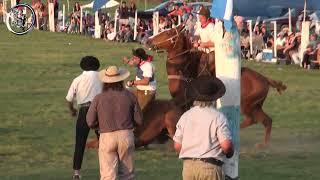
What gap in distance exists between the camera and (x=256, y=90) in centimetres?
1578

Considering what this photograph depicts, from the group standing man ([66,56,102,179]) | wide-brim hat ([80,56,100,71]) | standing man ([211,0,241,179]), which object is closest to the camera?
standing man ([211,0,241,179])

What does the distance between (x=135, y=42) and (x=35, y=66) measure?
14029 millimetres

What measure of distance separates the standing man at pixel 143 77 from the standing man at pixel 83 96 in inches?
90.4

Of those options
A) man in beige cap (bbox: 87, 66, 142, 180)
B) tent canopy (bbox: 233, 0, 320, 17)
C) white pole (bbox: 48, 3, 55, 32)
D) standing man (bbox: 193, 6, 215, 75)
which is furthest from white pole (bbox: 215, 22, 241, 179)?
white pole (bbox: 48, 3, 55, 32)

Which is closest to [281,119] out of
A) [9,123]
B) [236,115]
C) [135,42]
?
[9,123]

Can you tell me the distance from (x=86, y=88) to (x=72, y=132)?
461 centimetres

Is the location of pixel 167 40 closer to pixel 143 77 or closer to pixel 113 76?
pixel 143 77

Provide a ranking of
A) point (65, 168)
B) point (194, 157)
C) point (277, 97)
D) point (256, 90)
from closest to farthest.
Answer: point (194, 157) → point (65, 168) → point (256, 90) → point (277, 97)

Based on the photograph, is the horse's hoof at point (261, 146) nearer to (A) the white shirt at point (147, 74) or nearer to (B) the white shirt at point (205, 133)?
(A) the white shirt at point (147, 74)

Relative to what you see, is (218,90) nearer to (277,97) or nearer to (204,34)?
(204,34)

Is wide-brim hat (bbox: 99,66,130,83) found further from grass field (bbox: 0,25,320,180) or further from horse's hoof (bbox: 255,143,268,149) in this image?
horse's hoof (bbox: 255,143,268,149)

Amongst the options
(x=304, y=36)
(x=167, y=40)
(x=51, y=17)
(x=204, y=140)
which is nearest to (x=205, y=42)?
(x=167, y=40)

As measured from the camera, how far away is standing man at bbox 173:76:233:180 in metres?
7.92

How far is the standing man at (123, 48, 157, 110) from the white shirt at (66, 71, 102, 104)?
231 centimetres
